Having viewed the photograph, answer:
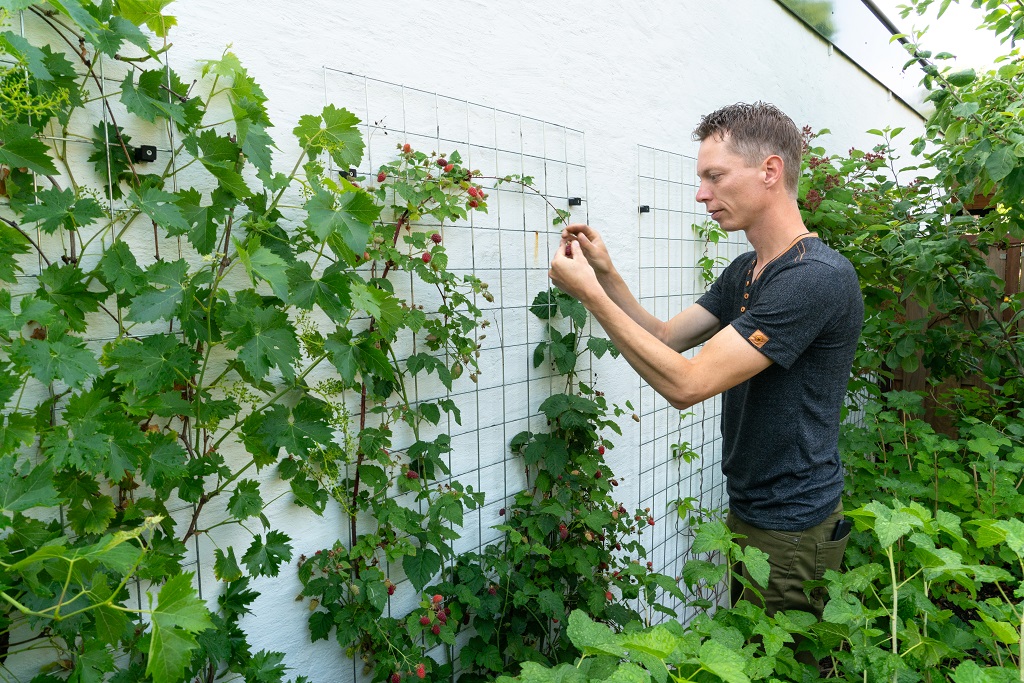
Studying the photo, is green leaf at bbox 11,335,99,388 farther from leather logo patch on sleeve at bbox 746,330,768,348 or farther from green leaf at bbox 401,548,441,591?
leather logo patch on sleeve at bbox 746,330,768,348

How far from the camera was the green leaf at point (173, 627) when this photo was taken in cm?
78

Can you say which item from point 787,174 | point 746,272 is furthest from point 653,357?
point 787,174

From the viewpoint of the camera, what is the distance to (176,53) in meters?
1.30

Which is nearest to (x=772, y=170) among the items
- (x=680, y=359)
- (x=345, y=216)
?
(x=680, y=359)

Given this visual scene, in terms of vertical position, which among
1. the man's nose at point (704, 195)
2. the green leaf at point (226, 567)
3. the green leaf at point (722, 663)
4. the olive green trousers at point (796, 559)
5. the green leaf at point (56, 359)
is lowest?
the olive green trousers at point (796, 559)

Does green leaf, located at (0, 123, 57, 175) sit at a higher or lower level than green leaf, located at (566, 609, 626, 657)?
higher

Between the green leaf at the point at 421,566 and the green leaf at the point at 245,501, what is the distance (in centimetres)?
49

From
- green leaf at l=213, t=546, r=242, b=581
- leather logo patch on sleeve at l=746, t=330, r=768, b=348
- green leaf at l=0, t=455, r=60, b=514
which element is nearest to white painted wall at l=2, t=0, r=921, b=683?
green leaf at l=213, t=546, r=242, b=581

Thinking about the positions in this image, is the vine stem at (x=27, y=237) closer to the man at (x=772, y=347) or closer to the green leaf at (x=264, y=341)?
the green leaf at (x=264, y=341)

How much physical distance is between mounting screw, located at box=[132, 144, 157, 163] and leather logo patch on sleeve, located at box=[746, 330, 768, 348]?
1.36 m

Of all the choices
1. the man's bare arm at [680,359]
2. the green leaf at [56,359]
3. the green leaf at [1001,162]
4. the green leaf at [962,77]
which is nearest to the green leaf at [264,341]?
the green leaf at [56,359]

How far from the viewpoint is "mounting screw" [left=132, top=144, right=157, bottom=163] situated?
1.26 metres

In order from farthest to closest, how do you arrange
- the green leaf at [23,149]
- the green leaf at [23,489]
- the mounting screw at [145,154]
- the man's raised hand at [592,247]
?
the man's raised hand at [592,247]
the mounting screw at [145,154]
the green leaf at [23,149]
the green leaf at [23,489]

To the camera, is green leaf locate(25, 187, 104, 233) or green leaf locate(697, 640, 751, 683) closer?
green leaf locate(697, 640, 751, 683)
